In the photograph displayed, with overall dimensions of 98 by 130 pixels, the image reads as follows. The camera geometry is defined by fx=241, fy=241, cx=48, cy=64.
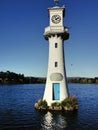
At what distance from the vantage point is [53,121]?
3117cm

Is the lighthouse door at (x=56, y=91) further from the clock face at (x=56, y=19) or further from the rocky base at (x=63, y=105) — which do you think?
the clock face at (x=56, y=19)

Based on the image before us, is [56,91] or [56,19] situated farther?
[56,19]

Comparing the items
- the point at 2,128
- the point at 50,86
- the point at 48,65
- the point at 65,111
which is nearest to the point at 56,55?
the point at 48,65

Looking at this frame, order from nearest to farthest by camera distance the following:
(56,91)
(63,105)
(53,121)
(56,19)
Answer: (53,121) → (63,105) → (56,91) → (56,19)

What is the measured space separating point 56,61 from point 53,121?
1130 cm

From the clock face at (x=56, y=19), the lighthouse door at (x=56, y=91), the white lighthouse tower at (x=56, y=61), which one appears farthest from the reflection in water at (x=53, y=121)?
the clock face at (x=56, y=19)

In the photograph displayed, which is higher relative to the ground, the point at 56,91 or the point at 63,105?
the point at 56,91

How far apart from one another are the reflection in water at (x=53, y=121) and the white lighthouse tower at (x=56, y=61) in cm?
423

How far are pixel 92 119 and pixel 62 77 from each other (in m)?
8.67

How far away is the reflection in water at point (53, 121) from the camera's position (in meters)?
28.1

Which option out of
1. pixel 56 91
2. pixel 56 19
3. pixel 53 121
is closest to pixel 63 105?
pixel 56 91

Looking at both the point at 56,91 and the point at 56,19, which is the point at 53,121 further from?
the point at 56,19

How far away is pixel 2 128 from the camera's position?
2814cm

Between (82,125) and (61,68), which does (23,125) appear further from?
(61,68)
